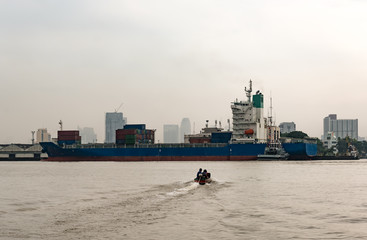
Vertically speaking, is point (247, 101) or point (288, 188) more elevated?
point (247, 101)

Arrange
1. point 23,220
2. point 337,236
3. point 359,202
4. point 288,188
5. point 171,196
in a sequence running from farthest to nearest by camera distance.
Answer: point 288,188
point 171,196
point 359,202
point 23,220
point 337,236

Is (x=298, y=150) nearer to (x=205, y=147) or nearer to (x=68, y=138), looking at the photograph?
(x=205, y=147)

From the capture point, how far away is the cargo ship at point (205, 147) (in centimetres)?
14875

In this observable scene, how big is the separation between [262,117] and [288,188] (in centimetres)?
11031

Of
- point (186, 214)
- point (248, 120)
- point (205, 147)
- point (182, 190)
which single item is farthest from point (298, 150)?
point (186, 214)

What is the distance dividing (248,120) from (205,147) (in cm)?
1726

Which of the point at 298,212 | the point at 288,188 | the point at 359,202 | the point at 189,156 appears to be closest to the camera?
the point at 298,212

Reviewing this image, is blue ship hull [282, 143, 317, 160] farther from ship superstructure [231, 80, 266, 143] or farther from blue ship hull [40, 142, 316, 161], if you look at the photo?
Answer: ship superstructure [231, 80, 266, 143]

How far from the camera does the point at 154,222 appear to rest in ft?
98.0

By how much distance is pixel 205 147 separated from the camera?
497ft

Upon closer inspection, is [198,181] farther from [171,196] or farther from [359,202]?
[359,202]

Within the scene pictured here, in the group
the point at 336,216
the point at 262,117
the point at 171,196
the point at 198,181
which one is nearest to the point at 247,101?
the point at 262,117

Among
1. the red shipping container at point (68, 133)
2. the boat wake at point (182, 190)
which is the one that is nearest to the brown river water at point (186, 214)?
the boat wake at point (182, 190)

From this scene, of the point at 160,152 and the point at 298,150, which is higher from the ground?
the point at 298,150
